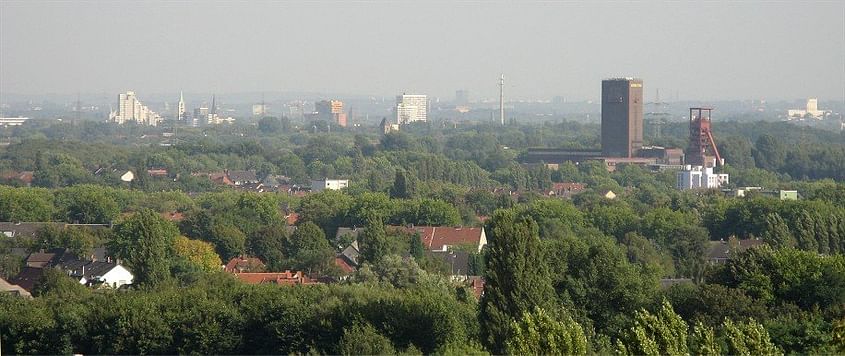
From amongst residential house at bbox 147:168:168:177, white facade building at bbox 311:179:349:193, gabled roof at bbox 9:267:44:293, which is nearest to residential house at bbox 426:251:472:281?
gabled roof at bbox 9:267:44:293

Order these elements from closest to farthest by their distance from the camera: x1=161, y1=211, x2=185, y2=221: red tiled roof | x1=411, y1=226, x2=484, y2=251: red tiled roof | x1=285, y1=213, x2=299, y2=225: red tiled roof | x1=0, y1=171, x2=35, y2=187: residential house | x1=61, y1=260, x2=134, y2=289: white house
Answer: x1=61, y1=260, x2=134, y2=289: white house
x1=411, y1=226, x2=484, y2=251: red tiled roof
x1=161, y1=211, x2=185, y2=221: red tiled roof
x1=285, y1=213, x2=299, y2=225: red tiled roof
x1=0, y1=171, x2=35, y2=187: residential house

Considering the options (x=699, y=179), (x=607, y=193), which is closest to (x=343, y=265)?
(x=607, y=193)

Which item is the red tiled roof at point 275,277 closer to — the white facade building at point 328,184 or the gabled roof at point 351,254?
the gabled roof at point 351,254

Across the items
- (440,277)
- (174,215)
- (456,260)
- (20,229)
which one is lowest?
(174,215)

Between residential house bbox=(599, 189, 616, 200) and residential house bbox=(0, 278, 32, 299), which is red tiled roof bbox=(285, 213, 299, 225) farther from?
residential house bbox=(0, 278, 32, 299)

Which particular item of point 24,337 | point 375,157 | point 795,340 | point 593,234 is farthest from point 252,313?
point 375,157

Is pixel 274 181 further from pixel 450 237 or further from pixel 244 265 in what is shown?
pixel 244 265
